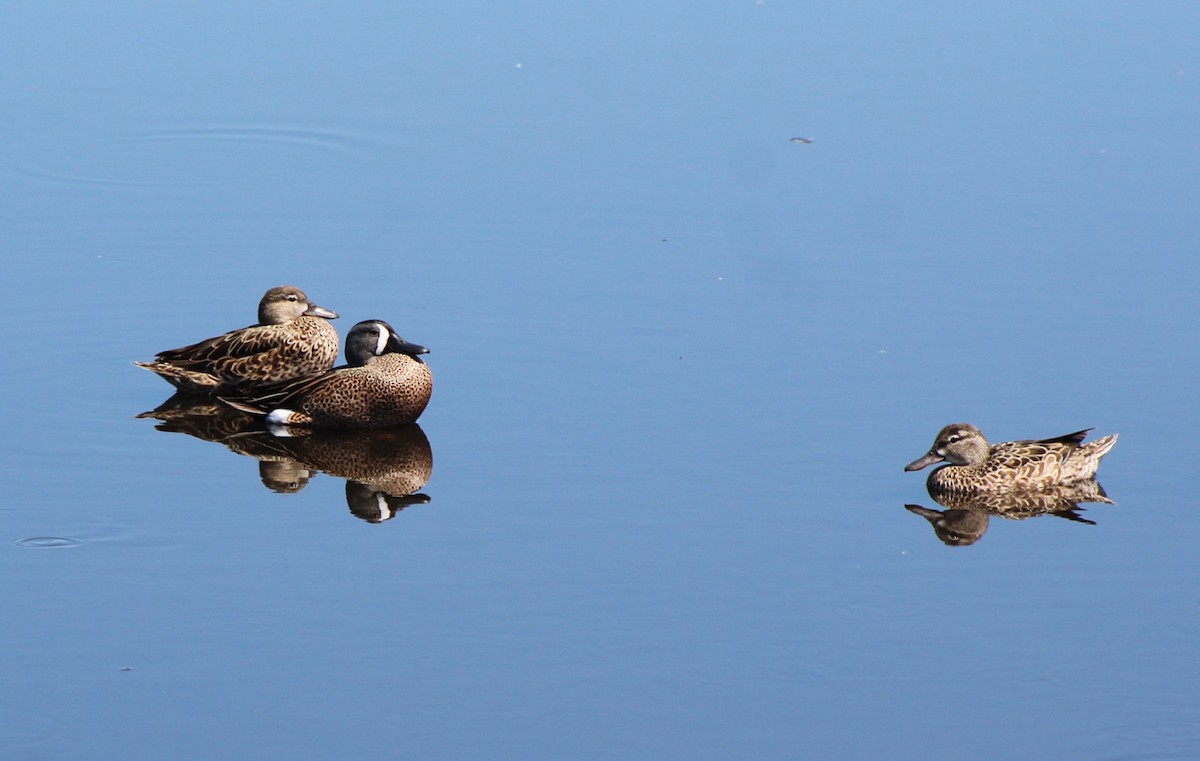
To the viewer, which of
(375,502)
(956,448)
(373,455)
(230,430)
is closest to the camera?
(375,502)

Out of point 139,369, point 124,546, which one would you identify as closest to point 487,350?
point 139,369

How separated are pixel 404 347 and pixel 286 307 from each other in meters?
1.02

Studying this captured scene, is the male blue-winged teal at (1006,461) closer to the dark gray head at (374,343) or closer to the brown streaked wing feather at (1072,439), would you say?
the brown streaked wing feather at (1072,439)

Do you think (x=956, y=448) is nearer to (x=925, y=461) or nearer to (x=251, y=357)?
(x=925, y=461)

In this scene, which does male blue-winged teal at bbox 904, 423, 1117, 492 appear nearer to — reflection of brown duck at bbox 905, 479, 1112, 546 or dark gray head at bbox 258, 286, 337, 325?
reflection of brown duck at bbox 905, 479, 1112, 546

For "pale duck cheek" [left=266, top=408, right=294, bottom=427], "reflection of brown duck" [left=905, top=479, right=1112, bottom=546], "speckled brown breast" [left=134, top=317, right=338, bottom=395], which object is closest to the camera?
"reflection of brown duck" [left=905, top=479, right=1112, bottom=546]

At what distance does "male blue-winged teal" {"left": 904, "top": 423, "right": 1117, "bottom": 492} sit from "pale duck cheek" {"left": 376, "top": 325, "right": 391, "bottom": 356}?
3.34m

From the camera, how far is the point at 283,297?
13.2 metres

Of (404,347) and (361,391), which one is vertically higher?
(404,347)

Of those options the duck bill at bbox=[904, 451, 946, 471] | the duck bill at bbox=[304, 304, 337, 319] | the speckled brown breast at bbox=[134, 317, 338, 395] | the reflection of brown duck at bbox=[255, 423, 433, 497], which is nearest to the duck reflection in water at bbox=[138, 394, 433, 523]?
the reflection of brown duck at bbox=[255, 423, 433, 497]

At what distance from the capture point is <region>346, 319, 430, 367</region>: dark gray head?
12664 millimetres

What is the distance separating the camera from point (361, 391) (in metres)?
12.5

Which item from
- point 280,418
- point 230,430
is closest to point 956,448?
point 280,418

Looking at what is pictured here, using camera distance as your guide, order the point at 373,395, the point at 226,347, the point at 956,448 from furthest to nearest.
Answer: the point at 226,347 → the point at 373,395 → the point at 956,448
